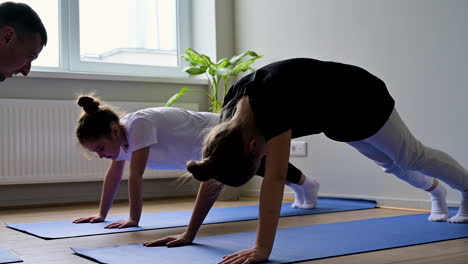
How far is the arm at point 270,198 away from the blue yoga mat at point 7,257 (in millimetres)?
690

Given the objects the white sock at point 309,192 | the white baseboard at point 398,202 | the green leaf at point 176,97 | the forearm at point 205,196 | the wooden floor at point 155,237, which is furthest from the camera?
the green leaf at point 176,97

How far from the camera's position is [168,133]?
2602 mm

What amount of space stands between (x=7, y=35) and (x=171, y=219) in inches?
54.8

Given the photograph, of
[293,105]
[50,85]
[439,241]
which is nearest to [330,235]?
[439,241]

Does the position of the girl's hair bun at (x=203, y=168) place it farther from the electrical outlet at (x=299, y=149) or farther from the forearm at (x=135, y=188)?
the electrical outlet at (x=299, y=149)

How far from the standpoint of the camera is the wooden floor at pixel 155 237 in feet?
5.66

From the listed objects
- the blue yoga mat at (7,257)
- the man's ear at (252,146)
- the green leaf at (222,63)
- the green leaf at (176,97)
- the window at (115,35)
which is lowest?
the blue yoga mat at (7,257)

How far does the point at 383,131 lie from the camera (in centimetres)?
206

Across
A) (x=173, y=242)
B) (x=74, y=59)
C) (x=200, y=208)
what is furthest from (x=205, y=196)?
(x=74, y=59)

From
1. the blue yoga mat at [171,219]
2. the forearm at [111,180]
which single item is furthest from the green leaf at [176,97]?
the forearm at [111,180]

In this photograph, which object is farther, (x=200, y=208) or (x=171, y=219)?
(x=171, y=219)

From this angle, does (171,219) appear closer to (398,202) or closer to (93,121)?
(93,121)

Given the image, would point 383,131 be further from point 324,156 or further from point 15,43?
point 324,156

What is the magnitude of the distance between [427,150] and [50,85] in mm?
2658
